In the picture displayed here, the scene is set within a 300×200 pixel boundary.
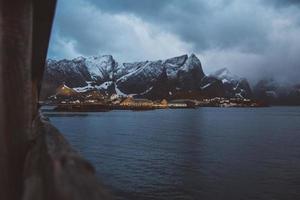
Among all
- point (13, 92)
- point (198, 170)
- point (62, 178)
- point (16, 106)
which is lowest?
point (198, 170)

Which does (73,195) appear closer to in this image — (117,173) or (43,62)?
(43,62)

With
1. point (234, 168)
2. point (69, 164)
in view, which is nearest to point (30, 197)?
point (69, 164)

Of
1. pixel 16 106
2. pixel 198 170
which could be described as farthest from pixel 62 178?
pixel 198 170

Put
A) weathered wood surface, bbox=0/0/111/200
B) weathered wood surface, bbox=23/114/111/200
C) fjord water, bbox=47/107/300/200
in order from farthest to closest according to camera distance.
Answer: fjord water, bbox=47/107/300/200 < weathered wood surface, bbox=0/0/111/200 < weathered wood surface, bbox=23/114/111/200

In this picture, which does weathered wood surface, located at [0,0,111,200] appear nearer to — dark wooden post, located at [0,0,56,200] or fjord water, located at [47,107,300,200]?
dark wooden post, located at [0,0,56,200]

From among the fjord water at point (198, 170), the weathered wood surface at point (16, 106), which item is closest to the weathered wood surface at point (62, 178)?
the weathered wood surface at point (16, 106)

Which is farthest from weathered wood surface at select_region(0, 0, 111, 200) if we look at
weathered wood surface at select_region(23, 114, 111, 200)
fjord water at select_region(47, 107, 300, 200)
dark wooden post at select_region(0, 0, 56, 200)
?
fjord water at select_region(47, 107, 300, 200)

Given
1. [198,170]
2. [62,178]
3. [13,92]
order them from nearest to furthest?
[62,178] < [13,92] < [198,170]

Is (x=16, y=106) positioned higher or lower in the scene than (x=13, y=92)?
lower

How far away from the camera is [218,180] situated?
120ft

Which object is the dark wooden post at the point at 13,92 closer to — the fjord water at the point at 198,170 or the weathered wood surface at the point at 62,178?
the weathered wood surface at the point at 62,178

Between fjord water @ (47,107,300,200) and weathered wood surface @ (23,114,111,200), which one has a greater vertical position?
weathered wood surface @ (23,114,111,200)

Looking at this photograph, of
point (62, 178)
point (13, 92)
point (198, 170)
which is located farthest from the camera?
point (198, 170)

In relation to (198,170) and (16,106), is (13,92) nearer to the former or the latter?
(16,106)
